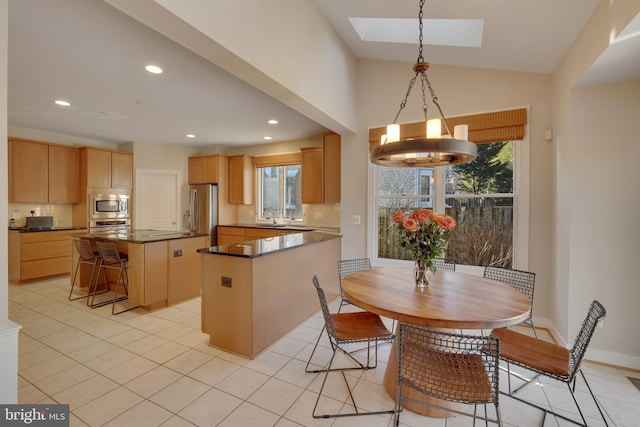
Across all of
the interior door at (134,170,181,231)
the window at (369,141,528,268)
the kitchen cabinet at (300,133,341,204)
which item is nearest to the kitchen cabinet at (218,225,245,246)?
the interior door at (134,170,181,231)

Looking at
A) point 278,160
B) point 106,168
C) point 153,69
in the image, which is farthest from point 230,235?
point 153,69

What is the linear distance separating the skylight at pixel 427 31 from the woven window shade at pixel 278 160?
266cm

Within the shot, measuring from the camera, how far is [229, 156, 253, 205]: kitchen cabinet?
238 inches

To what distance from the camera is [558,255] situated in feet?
9.23

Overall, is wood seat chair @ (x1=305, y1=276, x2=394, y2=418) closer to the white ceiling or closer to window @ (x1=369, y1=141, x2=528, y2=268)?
window @ (x1=369, y1=141, x2=528, y2=268)

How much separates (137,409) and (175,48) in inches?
108

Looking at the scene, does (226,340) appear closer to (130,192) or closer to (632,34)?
(632,34)

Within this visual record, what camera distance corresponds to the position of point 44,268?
15.7 feet

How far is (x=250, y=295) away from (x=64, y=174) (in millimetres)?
5052

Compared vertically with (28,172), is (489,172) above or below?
below

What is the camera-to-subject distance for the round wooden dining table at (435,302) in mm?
1529

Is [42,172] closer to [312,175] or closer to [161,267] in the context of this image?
[161,267]

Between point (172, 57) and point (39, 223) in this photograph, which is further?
point (39, 223)

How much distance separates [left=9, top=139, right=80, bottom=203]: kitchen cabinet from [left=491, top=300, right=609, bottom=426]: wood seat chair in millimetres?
6754
